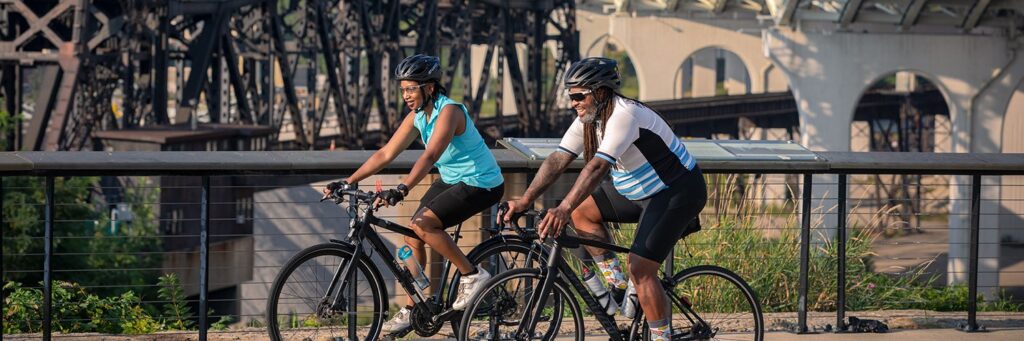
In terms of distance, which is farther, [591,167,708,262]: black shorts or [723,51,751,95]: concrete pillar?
[723,51,751,95]: concrete pillar

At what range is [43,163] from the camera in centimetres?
861

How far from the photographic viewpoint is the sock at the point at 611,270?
8.41m

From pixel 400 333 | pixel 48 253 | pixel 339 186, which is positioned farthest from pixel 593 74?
pixel 48 253

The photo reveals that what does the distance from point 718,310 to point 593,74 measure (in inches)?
96.1

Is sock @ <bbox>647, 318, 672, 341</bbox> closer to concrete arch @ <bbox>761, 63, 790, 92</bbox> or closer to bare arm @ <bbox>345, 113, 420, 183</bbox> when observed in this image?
bare arm @ <bbox>345, 113, 420, 183</bbox>

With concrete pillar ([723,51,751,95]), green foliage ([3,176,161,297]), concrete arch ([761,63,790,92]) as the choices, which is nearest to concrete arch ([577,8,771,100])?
concrete arch ([761,63,790,92])

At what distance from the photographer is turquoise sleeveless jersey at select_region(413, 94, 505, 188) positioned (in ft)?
28.3

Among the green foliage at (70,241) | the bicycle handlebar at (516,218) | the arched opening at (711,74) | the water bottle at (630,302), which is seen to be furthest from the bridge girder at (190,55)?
the arched opening at (711,74)

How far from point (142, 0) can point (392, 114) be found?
1648 cm

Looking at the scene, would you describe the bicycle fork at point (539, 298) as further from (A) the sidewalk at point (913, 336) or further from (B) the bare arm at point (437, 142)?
(A) the sidewalk at point (913, 336)

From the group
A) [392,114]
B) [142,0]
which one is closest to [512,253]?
[142,0]

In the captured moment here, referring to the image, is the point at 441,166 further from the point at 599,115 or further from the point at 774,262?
the point at 774,262

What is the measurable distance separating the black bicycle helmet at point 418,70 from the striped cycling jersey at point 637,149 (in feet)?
2.74

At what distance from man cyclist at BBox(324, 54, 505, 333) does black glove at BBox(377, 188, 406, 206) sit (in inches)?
0.9
